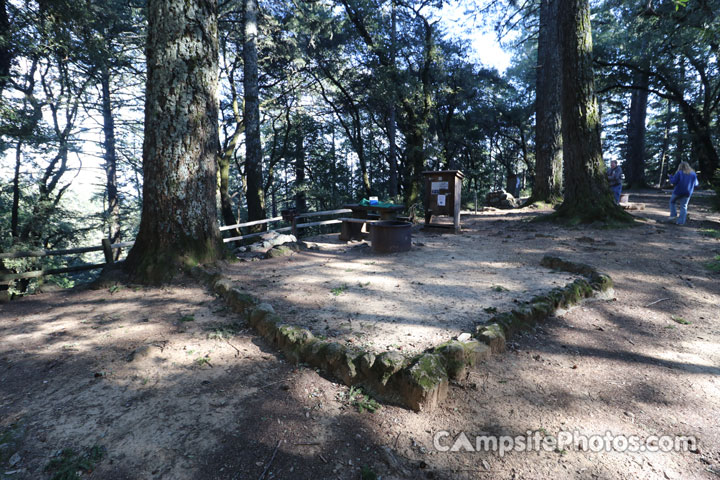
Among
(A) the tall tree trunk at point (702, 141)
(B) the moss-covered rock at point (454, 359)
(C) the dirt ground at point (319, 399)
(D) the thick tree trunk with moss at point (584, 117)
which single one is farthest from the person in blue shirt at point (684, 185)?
(A) the tall tree trunk at point (702, 141)

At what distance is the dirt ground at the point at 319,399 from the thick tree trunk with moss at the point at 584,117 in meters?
4.13

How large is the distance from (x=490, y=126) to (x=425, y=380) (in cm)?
2641

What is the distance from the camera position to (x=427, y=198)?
9.63m

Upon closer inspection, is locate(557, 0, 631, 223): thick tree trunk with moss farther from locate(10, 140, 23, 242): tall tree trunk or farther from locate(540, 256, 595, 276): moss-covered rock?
locate(10, 140, 23, 242): tall tree trunk

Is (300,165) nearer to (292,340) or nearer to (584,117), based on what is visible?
(584,117)

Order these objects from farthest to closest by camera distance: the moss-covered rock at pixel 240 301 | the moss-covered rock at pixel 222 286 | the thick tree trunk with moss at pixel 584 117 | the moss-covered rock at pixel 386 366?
the thick tree trunk with moss at pixel 584 117
the moss-covered rock at pixel 222 286
the moss-covered rock at pixel 240 301
the moss-covered rock at pixel 386 366

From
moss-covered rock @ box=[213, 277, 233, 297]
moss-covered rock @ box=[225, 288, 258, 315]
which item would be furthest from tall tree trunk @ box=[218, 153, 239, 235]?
moss-covered rock @ box=[225, 288, 258, 315]

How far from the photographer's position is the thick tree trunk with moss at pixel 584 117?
8.02 m

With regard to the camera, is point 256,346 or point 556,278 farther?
point 556,278

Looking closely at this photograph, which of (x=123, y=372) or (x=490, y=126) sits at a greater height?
(x=490, y=126)

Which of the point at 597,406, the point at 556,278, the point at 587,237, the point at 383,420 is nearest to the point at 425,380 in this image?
the point at 383,420

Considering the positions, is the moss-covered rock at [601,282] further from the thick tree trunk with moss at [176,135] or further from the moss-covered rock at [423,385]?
the thick tree trunk with moss at [176,135]

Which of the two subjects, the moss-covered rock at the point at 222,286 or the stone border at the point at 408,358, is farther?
the moss-covered rock at the point at 222,286

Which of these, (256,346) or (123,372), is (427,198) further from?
(123,372)
